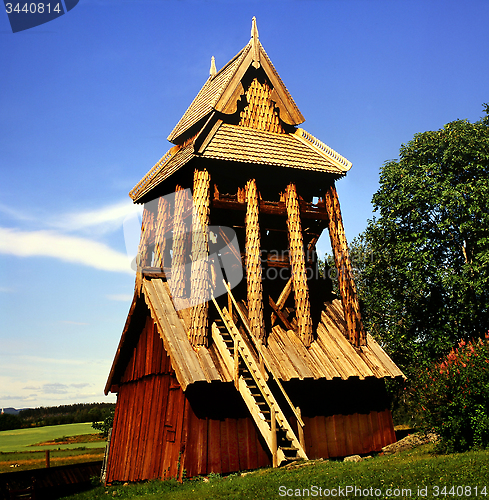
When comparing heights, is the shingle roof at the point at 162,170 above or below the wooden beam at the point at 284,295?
above

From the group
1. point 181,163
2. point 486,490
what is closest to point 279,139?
point 181,163

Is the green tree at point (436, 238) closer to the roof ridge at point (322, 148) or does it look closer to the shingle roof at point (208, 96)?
the roof ridge at point (322, 148)

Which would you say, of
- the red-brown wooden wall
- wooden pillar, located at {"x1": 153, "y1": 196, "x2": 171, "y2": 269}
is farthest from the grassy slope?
wooden pillar, located at {"x1": 153, "y1": 196, "x2": 171, "y2": 269}

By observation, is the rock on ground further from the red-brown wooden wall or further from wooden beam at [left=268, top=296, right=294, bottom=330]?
wooden beam at [left=268, top=296, right=294, bottom=330]

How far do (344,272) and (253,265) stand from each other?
4.24 metres

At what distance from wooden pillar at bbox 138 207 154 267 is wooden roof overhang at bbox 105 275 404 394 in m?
2.92

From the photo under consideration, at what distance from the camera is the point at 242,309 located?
64.8ft

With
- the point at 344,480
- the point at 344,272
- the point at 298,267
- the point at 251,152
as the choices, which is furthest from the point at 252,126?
the point at 344,480

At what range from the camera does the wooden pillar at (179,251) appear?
Answer: 1927 centimetres

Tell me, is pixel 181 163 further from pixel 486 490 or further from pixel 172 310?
pixel 486 490

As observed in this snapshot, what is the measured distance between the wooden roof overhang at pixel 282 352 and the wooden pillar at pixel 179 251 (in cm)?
41

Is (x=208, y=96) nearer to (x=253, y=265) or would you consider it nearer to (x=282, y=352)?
(x=253, y=265)

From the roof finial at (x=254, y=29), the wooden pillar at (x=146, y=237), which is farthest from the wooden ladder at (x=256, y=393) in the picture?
the roof finial at (x=254, y=29)

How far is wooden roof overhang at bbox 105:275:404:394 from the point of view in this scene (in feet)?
54.4
